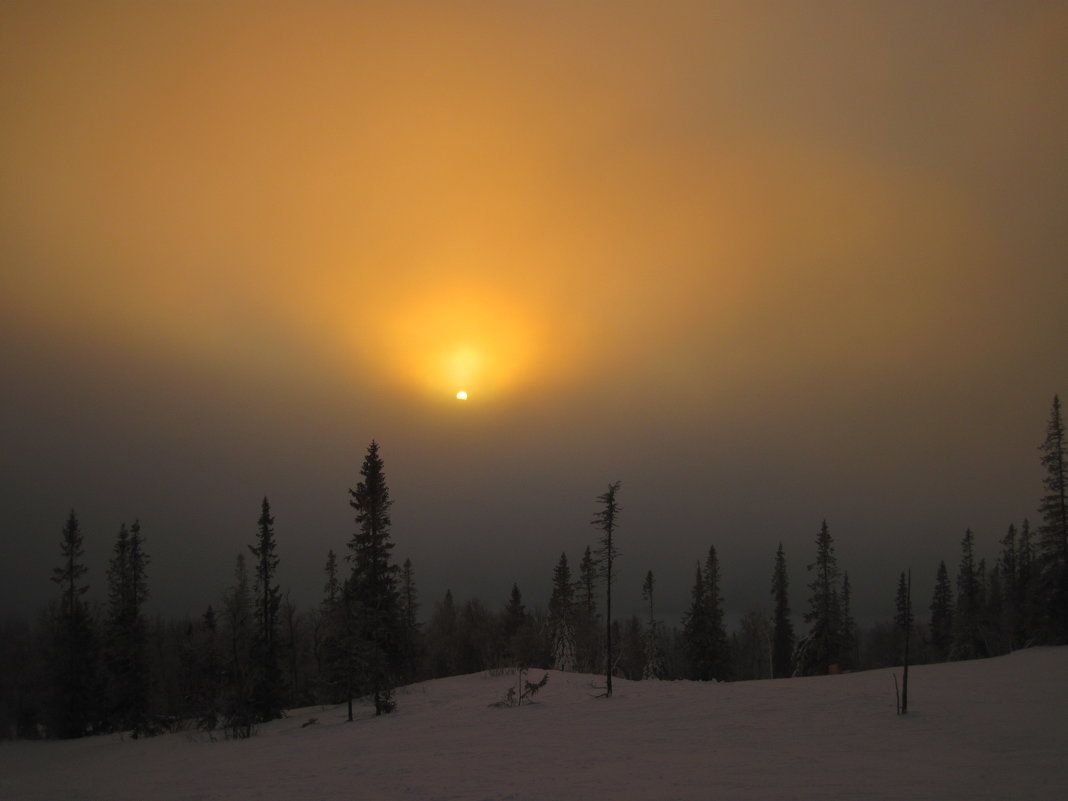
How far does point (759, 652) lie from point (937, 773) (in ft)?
345

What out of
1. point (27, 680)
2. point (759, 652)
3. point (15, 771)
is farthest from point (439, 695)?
point (759, 652)

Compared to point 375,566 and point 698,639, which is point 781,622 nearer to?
point 698,639

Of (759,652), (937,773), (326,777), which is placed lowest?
(759,652)

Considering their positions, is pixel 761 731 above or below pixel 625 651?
above

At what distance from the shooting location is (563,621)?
83000 millimetres

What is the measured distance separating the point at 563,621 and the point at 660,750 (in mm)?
56148

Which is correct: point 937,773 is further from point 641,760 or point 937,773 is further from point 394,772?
point 394,772

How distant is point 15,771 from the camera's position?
4306 cm

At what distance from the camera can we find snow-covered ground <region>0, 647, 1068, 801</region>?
21266 millimetres

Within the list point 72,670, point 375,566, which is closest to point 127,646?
point 72,670

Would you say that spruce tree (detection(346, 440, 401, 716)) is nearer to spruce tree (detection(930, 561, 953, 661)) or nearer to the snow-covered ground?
the snow-covered ground

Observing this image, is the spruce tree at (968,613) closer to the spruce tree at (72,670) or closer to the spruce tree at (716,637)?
the spruce tree at (716,637)

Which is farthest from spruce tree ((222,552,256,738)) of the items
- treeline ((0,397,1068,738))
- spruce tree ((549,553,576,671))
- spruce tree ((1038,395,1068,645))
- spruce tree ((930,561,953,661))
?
spruce tree ((930,561,953,661))

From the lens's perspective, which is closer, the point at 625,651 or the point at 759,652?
the point at 625,651
